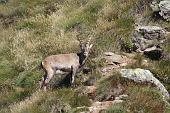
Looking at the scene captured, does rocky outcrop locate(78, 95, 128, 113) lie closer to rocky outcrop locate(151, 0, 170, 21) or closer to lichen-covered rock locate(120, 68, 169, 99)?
lichen-covered rock locate(120, 68, 169, 99)

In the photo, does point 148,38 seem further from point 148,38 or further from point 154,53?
point 154,53

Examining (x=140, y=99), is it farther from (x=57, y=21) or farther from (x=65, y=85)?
(x=57, y=21)

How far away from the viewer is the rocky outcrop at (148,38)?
1645 cm

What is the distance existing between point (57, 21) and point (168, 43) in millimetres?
6612

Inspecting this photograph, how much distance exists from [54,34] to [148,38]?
4.57 m

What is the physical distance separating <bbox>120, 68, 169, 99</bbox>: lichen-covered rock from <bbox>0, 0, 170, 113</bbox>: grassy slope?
1.06 m

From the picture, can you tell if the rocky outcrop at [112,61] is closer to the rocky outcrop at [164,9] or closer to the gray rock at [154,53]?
the gray rock at [154,53]

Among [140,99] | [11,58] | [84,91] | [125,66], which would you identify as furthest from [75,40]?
[140,99]

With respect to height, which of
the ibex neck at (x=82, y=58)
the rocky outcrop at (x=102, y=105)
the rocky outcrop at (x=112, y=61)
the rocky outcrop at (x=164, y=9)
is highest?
the rocky outcrop at (x=164, y=9)

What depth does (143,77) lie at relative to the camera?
1338 cm

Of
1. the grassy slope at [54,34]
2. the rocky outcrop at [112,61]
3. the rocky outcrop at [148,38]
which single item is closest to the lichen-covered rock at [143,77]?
the grassy slope at [54,34]

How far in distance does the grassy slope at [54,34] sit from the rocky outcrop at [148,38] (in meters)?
0.32

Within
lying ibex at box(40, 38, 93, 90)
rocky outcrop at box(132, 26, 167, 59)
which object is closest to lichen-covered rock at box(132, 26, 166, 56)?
rocky outcrop at box(132, 26, 167, 59)

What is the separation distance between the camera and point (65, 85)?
15.2m
